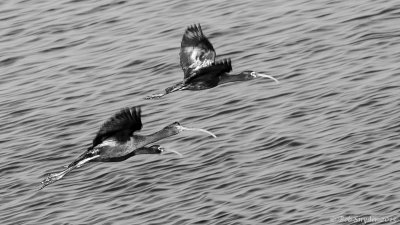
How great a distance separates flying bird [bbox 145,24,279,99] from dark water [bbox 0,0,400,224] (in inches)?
81.2

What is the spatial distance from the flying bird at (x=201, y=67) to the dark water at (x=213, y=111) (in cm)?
206

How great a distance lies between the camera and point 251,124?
2639cm

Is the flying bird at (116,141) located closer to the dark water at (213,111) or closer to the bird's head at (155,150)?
the bird's head at (155,150)

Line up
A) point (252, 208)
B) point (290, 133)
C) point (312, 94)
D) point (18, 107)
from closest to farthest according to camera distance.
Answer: point (252, 208), point (290, 133), point (312, 94), point (18, 107)

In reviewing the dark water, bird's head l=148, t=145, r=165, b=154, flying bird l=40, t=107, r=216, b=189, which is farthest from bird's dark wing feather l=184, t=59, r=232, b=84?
flying bird l=40, t=107, r=216, b=189

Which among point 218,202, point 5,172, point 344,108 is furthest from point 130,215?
point 344,108

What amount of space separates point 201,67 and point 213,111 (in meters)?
4.53

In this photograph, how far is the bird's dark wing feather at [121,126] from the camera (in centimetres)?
1916

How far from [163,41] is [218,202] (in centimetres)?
968

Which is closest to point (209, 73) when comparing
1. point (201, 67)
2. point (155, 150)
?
point (201, 67)

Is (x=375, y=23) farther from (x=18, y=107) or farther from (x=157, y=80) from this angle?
(x=18, y=107)

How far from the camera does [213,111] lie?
27.6 m

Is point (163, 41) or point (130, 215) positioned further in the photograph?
point (163, 41)

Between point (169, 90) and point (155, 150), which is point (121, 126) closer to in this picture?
point (155, 150)
